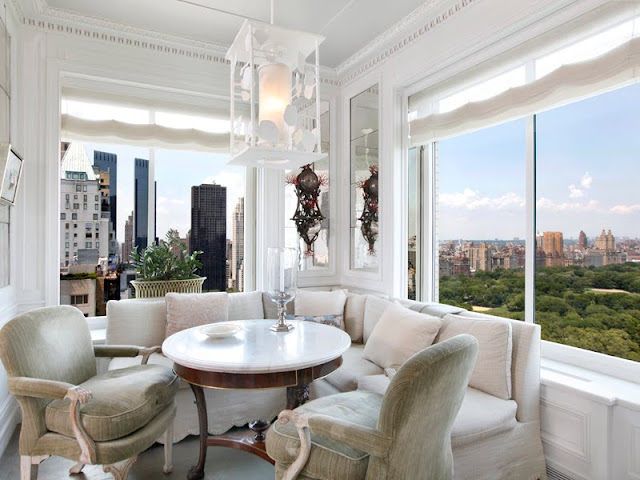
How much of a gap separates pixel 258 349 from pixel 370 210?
2094 millimetres

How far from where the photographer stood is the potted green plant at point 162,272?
3561 millimetres

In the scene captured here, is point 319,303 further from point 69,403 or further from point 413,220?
point 69,403

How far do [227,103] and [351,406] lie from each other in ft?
10.1

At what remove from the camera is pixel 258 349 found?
6.46ft

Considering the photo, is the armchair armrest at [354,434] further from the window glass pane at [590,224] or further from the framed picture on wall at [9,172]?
the framed picture on wall at [9,172]

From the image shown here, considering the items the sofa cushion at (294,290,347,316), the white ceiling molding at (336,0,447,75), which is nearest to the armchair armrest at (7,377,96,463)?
the sofa cushion at (294,290,347,316)

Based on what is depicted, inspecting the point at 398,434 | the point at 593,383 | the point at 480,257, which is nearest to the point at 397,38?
the point at 480,257

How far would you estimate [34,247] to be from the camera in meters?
3.08

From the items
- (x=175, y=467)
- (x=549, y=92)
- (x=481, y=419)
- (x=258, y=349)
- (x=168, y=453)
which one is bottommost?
(x=175, y=467)

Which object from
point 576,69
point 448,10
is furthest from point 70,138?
point 576,69

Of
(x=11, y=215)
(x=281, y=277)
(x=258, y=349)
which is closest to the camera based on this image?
(x=258, y=349)

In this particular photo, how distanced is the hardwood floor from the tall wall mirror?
75.0 inches

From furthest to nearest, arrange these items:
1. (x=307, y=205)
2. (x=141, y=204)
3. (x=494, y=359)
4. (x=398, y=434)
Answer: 1. (x=307, y=205)
2. (x=141, y=204)
3. (x=494, y=359)
4. (x=398, y=434)

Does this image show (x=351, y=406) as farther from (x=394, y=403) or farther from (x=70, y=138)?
(x=70, y=138)
